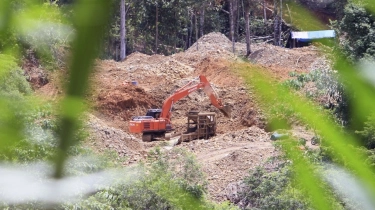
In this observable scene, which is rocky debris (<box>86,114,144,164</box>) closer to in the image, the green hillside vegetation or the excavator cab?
the excavator cab

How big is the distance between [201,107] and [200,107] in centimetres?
4

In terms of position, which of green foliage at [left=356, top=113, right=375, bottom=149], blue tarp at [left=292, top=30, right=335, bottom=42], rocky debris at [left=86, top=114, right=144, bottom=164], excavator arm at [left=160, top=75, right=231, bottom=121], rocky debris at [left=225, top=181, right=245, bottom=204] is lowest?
rocky debris at [left=225, top=181, right=245, bottom=204]

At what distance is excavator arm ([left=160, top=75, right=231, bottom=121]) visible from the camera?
36.5ft

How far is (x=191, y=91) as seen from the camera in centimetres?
1170

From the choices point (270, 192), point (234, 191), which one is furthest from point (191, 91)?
point (270, 192)

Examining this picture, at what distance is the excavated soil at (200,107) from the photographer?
897 cm

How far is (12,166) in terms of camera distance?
2.62 feet

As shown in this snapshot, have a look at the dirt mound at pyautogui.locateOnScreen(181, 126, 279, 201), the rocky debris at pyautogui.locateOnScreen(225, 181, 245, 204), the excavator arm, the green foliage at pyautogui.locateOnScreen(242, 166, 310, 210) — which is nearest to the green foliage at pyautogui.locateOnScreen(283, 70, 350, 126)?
the green foliage at pyautogui.locateOnScreen(242, 166, 310, 210)

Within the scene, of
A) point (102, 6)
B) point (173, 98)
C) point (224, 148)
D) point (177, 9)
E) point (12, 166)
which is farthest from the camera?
point (177, 9)

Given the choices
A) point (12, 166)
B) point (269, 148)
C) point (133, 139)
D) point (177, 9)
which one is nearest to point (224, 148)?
point (269, 148)

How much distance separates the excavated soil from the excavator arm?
0.36 metres

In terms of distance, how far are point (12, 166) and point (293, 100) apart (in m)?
0.45

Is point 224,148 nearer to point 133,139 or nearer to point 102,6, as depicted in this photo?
point 133,139

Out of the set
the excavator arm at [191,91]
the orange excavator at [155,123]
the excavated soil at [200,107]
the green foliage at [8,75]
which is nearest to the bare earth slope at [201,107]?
the excavated soil at [200,107]
